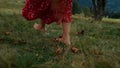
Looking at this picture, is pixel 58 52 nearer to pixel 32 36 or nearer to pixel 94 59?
pixel 94 59

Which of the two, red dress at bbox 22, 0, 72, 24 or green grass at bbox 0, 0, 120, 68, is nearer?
green grass at bbox 0, 0, 120, 68

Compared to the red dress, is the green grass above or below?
below

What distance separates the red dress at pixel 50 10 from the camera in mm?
7147

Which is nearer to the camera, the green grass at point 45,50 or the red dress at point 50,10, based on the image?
the green grass at point 45,50

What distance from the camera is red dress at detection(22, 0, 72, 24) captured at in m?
7.15

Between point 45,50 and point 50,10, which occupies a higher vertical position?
point 50,10

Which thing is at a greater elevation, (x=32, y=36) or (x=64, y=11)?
(x=64, y=11)

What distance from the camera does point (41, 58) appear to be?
5.75m

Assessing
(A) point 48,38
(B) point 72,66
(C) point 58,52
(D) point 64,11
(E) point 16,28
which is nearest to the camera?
(B) point 72,66

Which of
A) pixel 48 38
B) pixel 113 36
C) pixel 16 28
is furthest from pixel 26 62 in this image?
pixel 113 36

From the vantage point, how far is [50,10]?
25.1 ft

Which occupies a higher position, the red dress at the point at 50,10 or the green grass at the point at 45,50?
the red dress at the point at 50,10

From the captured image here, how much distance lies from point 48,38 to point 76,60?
2518 mm

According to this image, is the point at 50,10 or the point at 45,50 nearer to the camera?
the point at 45,50
